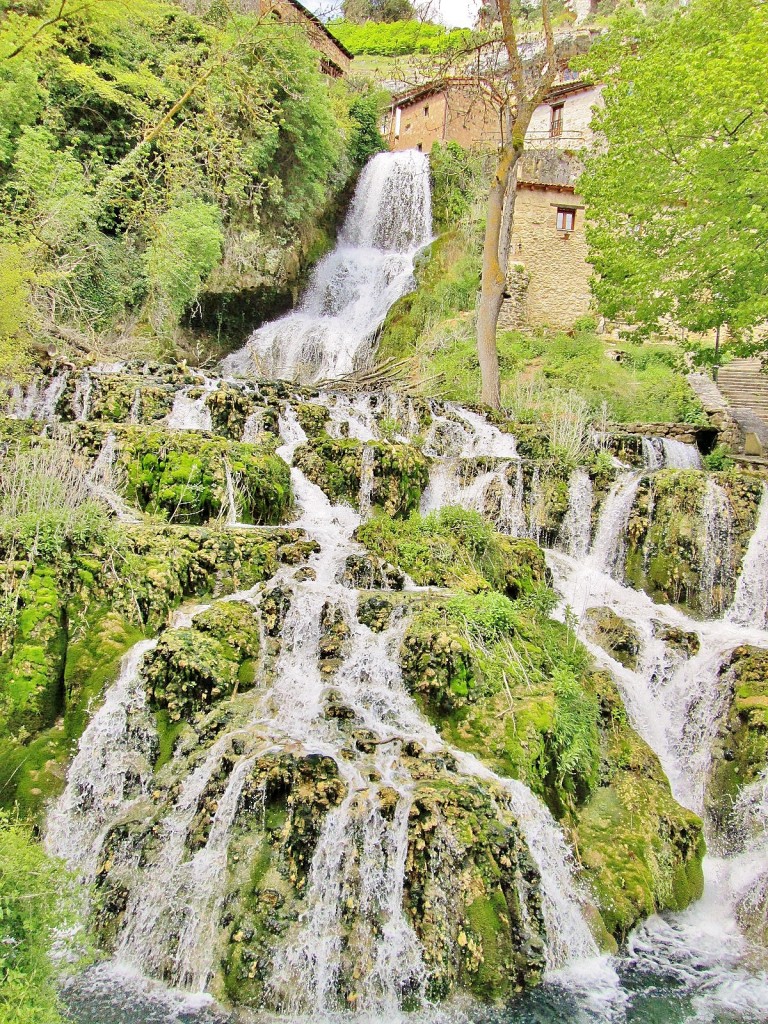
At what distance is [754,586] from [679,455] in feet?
13.7

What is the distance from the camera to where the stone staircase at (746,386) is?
15312mm

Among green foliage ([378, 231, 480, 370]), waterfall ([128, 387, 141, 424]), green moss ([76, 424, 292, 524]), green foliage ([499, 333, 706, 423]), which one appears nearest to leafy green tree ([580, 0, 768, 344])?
green foliage ([499, 333, 706, 423])

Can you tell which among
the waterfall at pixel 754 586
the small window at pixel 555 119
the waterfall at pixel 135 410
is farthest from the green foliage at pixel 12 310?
the small window at pixel 555 119

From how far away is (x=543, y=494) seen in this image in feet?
32.3

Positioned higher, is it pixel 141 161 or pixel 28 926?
pixel 141 161

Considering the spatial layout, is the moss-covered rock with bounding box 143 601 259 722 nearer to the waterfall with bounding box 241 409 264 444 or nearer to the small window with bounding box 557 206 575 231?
the waterfall with bounding box 241 409 264 444

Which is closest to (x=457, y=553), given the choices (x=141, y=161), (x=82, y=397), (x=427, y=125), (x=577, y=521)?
(x=577, y=521)

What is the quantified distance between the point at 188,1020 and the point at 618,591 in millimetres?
6958

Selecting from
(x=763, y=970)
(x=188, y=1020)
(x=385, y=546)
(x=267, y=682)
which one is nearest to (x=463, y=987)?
(x=188, y=1020)

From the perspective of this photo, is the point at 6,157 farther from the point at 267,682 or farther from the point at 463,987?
the point at 463,987

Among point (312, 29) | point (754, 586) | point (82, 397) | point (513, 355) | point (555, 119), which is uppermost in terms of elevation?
point (555, 119)

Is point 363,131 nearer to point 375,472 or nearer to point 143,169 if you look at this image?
point 143,169

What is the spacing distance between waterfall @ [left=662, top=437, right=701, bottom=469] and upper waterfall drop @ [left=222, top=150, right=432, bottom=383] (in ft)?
27.1

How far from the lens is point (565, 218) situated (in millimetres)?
20688
